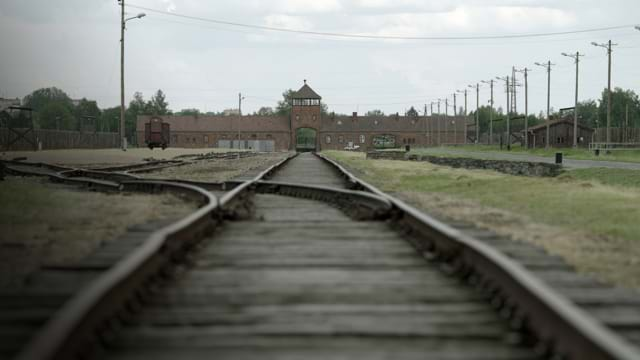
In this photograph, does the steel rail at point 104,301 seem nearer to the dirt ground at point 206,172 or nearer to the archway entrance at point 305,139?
the dirt ground at point 206,172

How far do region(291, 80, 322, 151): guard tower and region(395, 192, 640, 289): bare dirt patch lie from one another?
433 feet

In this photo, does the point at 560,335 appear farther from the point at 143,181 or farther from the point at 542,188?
the point at 542,188

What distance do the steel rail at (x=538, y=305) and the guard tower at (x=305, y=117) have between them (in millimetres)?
137546

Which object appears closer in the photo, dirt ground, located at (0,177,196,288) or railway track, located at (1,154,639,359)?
railway track, located at (1,154,639,359)

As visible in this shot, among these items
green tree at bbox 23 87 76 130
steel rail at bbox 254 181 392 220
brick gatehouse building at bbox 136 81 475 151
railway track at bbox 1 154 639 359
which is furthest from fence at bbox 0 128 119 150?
green tree at bbox 23 87 76 130

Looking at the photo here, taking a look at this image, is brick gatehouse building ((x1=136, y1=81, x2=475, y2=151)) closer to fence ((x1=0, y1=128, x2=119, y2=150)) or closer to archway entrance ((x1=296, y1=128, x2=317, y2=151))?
archway entrance ((x1=296, y1=128, x2=317, y2=151))

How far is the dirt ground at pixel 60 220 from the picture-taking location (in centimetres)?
697

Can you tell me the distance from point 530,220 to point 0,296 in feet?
27.9

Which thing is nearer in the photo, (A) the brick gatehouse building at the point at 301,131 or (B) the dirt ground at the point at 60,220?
(B) the dirt ground at the point at 60,220

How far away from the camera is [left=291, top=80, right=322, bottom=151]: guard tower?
145 meters

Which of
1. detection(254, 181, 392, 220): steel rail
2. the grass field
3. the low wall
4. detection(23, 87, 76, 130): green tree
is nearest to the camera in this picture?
the grass field

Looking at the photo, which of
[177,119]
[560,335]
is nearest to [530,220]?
[560,335]

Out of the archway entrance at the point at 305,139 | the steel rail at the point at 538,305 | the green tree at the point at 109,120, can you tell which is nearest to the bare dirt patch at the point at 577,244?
the steel rail at the point at 538,305

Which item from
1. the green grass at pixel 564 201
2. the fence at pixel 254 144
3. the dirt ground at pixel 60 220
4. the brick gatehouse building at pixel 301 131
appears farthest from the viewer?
the brick gatehouse building at pixel 301 131
